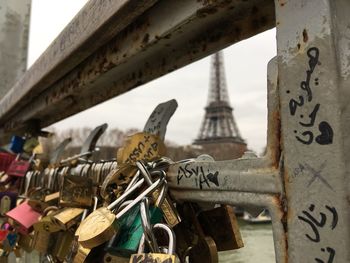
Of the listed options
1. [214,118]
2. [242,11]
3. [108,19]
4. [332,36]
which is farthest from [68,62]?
[214,118]

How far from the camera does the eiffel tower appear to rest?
1973cm

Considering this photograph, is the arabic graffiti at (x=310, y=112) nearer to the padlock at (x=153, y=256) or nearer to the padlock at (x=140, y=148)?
the padlock at (x=153, y=256)

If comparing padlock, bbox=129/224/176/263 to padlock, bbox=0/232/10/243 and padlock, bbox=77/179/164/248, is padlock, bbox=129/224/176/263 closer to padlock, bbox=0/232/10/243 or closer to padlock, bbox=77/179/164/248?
padlock, bbox=77/179/164/248

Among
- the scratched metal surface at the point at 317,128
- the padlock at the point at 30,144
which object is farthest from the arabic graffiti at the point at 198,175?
the padlock at the point at 30,144

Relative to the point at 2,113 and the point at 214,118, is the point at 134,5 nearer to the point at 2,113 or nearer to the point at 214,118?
the point at 2,113

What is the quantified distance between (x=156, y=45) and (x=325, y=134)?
36 cm

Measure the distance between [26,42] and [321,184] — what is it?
162 cm

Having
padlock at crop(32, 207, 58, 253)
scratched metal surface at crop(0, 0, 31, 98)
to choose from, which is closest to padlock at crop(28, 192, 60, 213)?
padlock at crop(32, 207, 58, 253)

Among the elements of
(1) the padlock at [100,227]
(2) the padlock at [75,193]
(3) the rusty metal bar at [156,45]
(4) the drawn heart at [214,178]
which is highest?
(3) the rusty metal bar at [156,45]

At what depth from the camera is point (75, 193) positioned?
0.60m

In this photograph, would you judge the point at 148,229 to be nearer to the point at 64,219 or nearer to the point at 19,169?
the point at 64,219

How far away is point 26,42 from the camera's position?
1.64m

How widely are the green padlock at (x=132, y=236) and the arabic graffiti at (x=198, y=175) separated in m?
0.03

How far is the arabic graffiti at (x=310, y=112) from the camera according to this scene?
0.99ft
